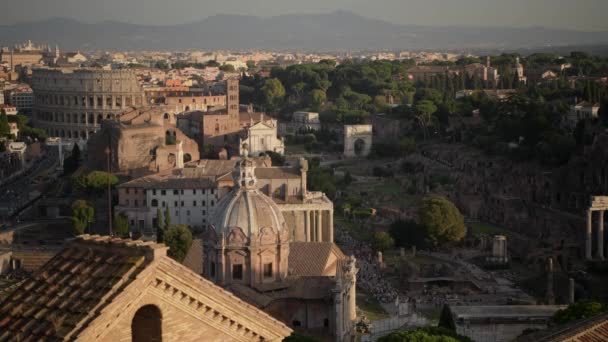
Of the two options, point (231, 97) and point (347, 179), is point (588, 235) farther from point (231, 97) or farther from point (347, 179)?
point (231, 97)

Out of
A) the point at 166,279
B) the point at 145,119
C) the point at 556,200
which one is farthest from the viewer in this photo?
the point at 145,119

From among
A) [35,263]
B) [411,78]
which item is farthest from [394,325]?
[411,78]

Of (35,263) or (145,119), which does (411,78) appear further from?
(35,263)

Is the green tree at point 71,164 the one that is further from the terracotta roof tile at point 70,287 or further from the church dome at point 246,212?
the terracotta roof tile at point 70,287

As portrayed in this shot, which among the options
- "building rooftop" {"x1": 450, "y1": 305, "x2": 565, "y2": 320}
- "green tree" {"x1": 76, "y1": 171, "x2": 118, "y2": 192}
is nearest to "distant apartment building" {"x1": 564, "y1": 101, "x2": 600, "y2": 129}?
"green tree" {"x1": 76, "y1": 171, "x2": 118, "y2": 192}

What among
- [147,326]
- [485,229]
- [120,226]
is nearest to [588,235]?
[485,229]

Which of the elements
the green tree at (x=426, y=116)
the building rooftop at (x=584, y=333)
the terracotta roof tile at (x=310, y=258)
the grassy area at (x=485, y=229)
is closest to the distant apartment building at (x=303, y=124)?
the green tree at (x=426, y=116)
